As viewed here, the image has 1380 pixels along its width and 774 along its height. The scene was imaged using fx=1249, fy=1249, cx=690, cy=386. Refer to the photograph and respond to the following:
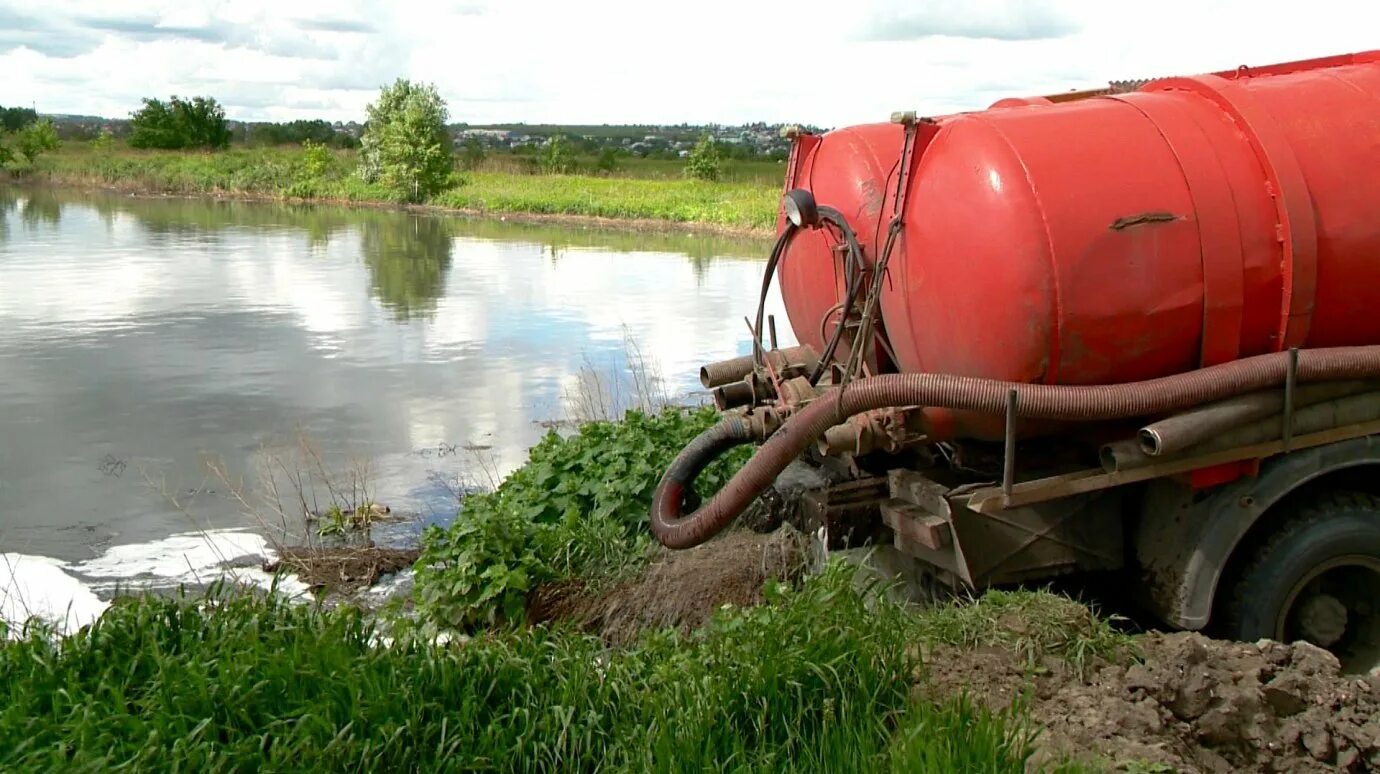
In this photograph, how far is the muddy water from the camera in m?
10.1

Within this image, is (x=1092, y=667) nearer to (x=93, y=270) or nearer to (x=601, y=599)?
(x=601, y=599)

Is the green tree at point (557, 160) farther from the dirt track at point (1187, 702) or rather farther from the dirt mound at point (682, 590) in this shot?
the dirt track at point (1187, 702)

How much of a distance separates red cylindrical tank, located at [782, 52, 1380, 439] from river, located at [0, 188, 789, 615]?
17.7 ft

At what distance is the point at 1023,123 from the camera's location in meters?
5.22

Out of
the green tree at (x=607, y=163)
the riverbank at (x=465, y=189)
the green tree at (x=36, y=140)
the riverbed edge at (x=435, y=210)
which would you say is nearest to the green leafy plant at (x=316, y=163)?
the riverbank at (x=465, y=189)

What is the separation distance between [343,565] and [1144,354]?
17.0 feet

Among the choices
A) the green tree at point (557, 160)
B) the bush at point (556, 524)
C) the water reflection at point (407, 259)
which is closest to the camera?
the bush at point (556, 524)

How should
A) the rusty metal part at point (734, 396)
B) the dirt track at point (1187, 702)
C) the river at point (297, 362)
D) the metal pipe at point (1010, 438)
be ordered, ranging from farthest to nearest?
the river at point (297, 362), the rusty metal part at point (734, 396), the metal pipe at point (1010, 438), the dirt track at point (1187, 702)

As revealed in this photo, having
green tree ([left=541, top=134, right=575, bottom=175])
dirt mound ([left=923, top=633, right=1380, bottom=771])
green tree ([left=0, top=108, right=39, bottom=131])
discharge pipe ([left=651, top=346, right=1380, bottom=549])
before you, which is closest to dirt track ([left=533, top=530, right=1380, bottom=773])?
dirt mound ([left=923, top=633, right=1380, bottom=771])

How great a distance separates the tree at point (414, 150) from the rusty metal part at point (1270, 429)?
46377mm

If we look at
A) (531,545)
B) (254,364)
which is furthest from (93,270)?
(531,545)

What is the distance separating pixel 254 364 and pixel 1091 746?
13020mm

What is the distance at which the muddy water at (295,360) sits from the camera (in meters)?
10.1

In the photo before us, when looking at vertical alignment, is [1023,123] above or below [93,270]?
above
